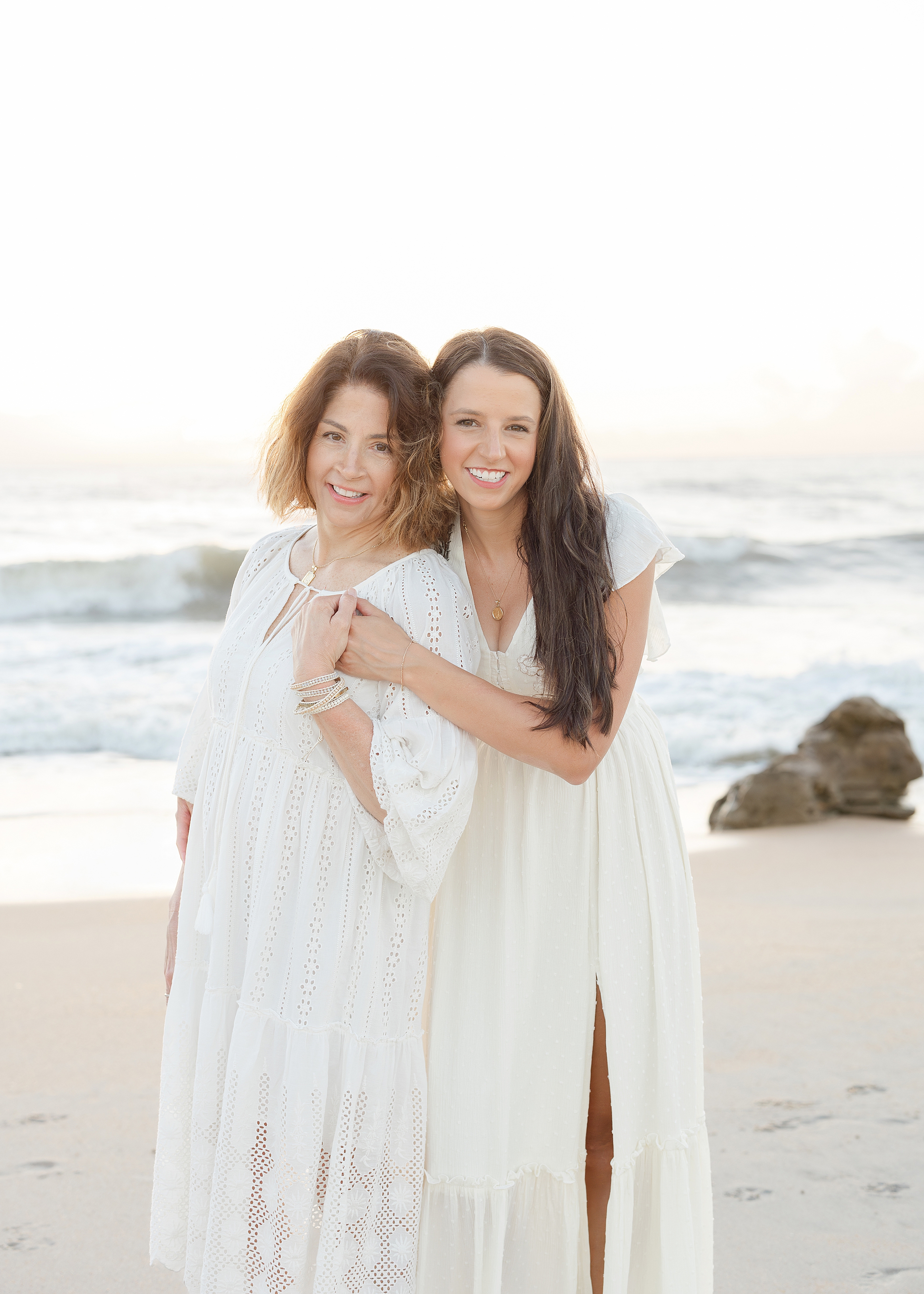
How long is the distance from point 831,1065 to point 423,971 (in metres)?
2.18

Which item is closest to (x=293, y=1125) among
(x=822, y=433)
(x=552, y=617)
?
(x=552, y=617)

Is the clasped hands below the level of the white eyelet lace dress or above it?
above

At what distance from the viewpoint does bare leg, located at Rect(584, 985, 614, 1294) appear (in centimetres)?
226

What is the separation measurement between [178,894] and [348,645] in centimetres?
70

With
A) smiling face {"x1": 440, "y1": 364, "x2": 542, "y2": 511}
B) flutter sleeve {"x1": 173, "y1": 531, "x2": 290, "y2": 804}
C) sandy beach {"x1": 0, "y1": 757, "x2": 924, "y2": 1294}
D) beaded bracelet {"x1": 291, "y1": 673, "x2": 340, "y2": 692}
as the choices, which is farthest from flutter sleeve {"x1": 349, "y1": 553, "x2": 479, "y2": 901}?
sandy beach {"x1": 0, "y1": 757, "x2": 924, "y2": 1294}

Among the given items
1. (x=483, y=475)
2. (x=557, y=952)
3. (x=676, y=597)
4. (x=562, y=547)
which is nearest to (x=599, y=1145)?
(x=557, y=952)

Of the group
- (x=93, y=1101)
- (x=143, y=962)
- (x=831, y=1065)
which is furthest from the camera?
(x=143, y=962)

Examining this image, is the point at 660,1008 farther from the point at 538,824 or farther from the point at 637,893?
the point at 538,824

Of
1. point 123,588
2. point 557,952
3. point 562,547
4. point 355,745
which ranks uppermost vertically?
point 562,547

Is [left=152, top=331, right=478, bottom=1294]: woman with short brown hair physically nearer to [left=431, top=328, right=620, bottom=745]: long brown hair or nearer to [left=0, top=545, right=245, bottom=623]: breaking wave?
[left=431, top=328, right=620, bottom=745]: long brown hair

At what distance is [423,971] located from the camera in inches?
82.5

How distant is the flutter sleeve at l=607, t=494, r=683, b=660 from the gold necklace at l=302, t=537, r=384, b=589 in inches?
18.2

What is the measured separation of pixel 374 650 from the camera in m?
2.05

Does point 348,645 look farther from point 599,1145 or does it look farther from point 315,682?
point 599,1145
